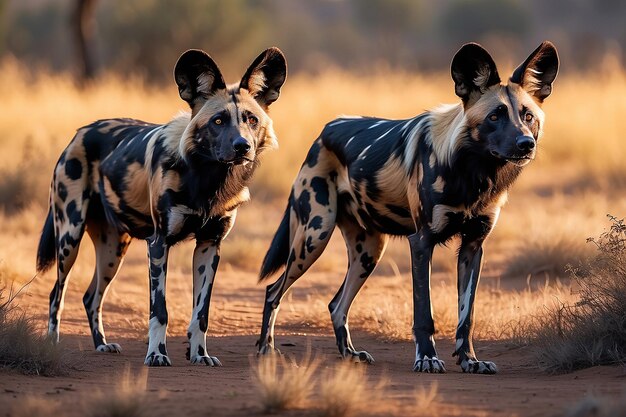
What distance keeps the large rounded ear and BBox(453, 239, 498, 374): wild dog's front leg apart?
2.83 ft

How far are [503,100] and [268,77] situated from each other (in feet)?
4.78

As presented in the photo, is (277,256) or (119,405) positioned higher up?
(277,256)

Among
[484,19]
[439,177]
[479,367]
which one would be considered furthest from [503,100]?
[484,19]

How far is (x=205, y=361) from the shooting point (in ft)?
19.6

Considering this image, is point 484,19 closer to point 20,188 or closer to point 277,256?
point 20,188

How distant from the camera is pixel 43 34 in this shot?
39469 mm

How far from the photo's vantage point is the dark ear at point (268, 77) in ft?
20.5

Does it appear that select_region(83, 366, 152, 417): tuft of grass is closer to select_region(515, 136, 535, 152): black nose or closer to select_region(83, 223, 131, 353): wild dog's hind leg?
select_region(515, 136, 535, 152): black nose

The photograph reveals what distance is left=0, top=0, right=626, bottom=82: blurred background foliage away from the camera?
26.6 m

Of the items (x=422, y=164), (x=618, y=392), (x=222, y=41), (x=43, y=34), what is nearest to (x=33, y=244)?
(x=422, y=164)

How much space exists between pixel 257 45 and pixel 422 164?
79.3 ft

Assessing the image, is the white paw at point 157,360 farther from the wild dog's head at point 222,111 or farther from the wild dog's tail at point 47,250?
the wild dog's tail at point 47,250

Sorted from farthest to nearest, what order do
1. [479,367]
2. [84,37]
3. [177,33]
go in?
[177,33], [84,37], [479,367]

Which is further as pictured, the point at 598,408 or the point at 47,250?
the point at 47,250
